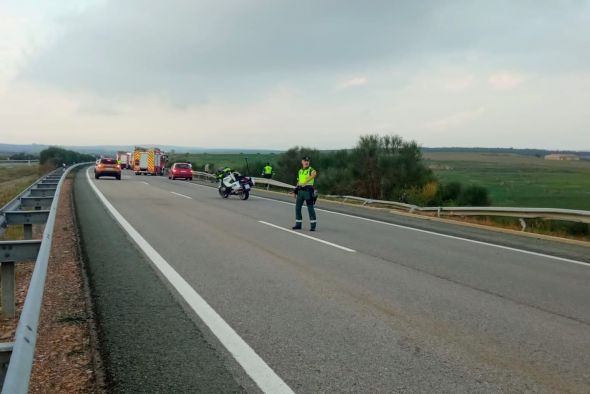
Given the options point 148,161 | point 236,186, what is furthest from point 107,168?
point 236,186

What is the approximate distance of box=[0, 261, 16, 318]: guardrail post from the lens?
17.4ft

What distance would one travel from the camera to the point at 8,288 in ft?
17.5

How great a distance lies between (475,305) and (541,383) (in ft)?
7.24

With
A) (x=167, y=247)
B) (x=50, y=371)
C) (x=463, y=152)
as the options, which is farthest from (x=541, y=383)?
(x=463, y=152)

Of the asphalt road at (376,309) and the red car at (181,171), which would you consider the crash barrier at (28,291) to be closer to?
the asphalt road at (376,309)

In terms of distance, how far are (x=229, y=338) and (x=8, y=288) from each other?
7.75ft

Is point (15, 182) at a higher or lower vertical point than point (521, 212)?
lower

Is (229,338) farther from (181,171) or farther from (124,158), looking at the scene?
(124,158)

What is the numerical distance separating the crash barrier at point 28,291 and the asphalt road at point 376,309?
0.83m

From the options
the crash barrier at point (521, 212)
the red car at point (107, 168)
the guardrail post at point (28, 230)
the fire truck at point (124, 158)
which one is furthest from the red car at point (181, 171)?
the guardrail post at point (28, 230)

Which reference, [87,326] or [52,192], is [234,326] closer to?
[87,326]

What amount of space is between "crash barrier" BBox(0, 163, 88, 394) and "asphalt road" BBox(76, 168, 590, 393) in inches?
32.5

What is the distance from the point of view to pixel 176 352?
434 cm

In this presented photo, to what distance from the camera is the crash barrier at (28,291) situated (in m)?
2.62
